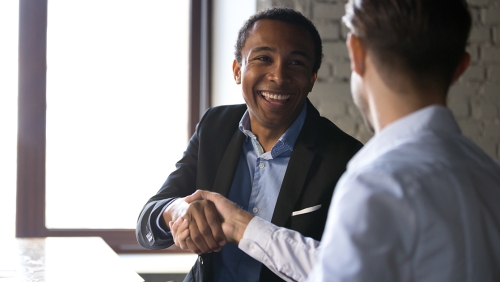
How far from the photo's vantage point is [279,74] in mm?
1565

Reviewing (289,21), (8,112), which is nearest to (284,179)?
(289,21)

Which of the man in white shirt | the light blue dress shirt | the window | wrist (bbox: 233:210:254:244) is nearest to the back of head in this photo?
the man in white shirt

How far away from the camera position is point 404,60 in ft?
2.21

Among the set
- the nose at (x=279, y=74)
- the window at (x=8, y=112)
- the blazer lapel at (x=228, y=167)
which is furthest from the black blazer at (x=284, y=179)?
the window at (x=8, y=112)

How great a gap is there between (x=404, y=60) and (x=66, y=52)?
242cm

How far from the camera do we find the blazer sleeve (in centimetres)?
156

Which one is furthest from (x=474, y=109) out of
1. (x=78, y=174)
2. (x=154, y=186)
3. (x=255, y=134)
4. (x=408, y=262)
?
(x=408, y=262)

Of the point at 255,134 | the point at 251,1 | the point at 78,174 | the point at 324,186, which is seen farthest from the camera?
the point at 78,174

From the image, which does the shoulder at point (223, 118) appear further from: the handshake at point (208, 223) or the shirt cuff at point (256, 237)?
the shirt cuff at point (256, 237)

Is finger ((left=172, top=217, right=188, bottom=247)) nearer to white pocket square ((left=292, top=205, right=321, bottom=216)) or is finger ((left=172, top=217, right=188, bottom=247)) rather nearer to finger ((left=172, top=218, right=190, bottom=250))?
finger ((left=172, top=218, right=190, bottom=250))

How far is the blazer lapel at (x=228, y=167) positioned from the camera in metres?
1.58

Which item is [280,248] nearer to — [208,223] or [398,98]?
[208,223]

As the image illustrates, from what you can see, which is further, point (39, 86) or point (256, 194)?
point (39, 86)

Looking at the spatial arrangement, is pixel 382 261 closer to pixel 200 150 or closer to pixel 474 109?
pixel 200 150
